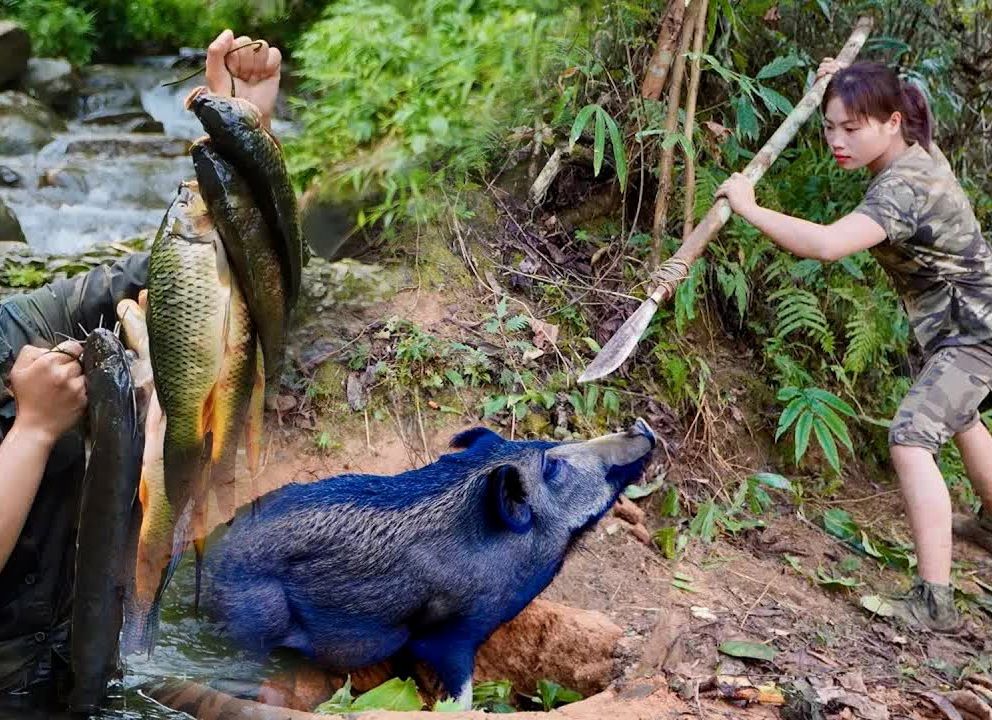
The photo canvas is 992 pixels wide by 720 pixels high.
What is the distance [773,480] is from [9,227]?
5.30m

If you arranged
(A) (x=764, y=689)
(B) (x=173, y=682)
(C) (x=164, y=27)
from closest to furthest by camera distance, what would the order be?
(B) (x=173, y=682), (A) (x=764, y=689), (C) (x=164, y=27)

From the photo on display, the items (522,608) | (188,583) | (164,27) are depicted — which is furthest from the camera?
(164,27)

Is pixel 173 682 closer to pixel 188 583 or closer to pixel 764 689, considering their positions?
pixel 188 583

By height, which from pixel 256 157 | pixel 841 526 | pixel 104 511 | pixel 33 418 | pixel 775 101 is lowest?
pixel 841 526

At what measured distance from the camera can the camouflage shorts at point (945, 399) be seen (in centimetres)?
406

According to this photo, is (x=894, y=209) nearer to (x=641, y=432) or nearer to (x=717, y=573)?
(x=641, y=432)

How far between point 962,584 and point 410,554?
2.76 m

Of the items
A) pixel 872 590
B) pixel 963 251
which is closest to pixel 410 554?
pixel 872 590

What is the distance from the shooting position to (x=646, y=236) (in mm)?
5516

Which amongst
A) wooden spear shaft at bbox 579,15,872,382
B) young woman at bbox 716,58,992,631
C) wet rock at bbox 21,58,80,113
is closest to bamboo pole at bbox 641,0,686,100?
wooden spear shaft at bbox 579,15,872,382

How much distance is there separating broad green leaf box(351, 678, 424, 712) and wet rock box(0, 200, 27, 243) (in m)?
4.82

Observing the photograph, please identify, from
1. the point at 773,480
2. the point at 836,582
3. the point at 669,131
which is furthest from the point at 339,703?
the point at 669,131

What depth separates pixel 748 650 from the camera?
11.2 ft

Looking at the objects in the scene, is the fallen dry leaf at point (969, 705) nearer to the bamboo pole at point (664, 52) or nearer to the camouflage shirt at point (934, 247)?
the camouflage shirt at point (934, 247)
